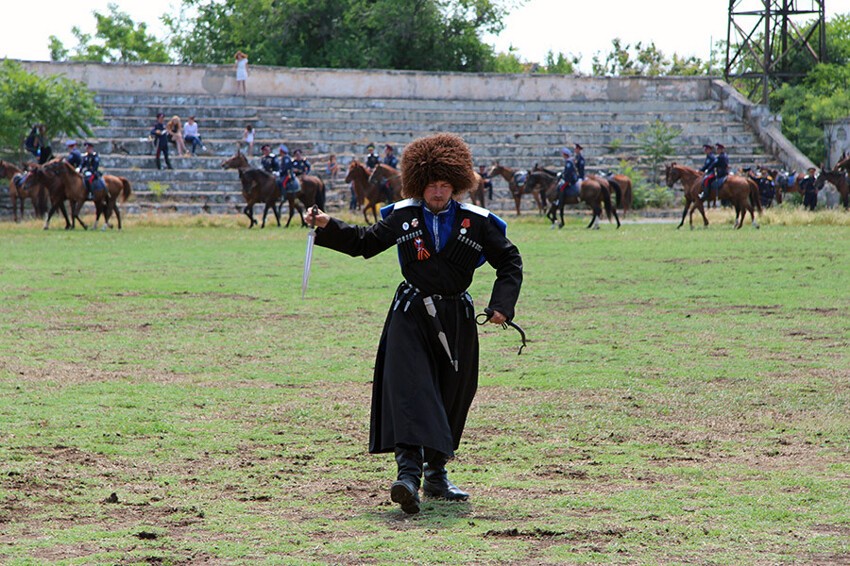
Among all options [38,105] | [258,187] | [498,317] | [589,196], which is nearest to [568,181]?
[589,196]

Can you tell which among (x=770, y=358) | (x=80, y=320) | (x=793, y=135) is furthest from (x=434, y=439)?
(x=793, y=135)

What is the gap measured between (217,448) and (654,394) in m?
3.09

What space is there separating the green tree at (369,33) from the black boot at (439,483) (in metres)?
50.7

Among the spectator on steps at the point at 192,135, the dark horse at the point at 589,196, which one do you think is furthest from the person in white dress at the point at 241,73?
the dark horse at the point at 589,196

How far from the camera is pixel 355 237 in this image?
236 inches

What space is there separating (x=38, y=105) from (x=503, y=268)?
3174 centimetres

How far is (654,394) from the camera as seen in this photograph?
8492 mm

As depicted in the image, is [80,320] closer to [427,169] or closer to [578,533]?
[427,169]

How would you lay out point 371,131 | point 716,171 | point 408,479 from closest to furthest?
point 408,479
point 716,171
point 371,131

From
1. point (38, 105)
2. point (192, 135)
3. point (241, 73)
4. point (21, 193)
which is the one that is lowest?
point (21, 193)

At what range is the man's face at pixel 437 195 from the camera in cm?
598

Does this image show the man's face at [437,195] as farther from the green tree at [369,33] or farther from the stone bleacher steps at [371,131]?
the green tree at [369,33]

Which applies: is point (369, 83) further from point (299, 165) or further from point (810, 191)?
point (810, 191)

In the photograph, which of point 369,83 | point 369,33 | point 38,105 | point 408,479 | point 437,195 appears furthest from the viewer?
point 369,33
